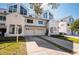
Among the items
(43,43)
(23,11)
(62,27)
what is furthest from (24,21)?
(62,27)

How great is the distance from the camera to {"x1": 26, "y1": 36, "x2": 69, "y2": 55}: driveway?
15.9ft

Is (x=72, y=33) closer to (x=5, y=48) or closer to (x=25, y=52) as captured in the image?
(x=25, y=52)

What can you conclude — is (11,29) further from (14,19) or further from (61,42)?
(61,42)

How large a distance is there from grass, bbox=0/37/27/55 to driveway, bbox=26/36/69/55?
6.3 inches

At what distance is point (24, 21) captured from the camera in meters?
5.45

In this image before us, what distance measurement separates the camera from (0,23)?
17.2ft

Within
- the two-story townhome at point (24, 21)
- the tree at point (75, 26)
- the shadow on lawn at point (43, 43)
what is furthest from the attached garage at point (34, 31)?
the tree at point (75, 26)

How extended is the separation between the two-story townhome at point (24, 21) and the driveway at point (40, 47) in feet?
0.88

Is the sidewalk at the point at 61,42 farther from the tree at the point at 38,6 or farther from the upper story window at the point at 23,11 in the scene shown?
the upper story window at the point at 23,11

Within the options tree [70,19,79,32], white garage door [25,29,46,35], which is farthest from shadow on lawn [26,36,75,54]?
tree [70,19,79,32]

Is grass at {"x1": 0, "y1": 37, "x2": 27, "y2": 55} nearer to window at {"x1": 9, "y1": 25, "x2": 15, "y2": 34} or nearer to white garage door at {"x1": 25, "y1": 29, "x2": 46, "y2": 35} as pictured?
window at {"x1": 9, "y1": 25, "x2": 15, "y2": 34}

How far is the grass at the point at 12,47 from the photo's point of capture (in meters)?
4.84
